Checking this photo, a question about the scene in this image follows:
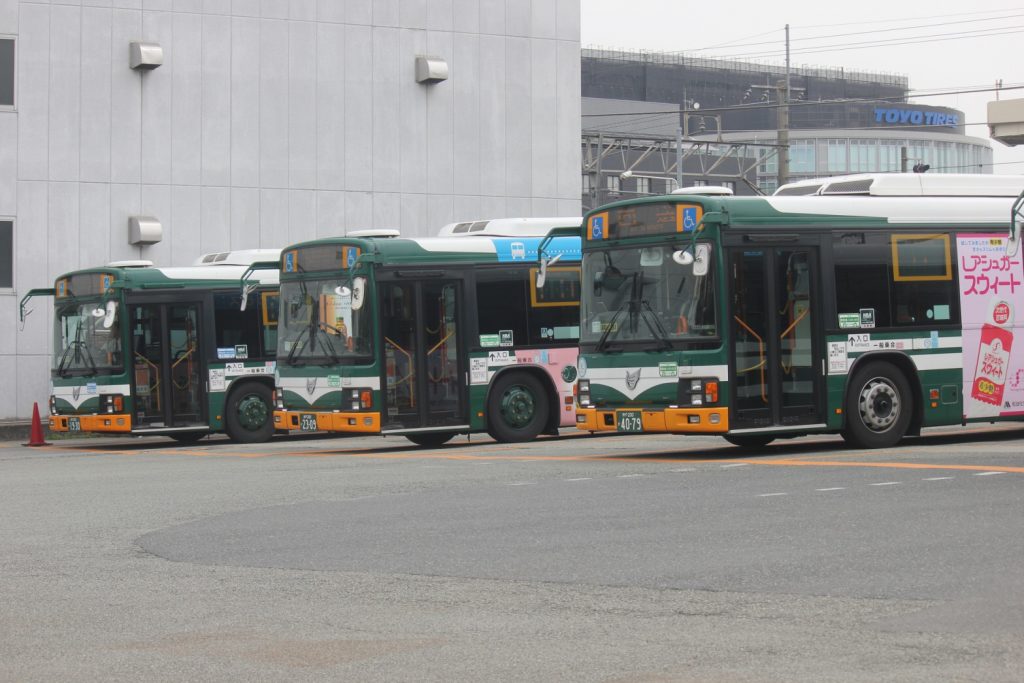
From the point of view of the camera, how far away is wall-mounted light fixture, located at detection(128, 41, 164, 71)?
34.7 metres

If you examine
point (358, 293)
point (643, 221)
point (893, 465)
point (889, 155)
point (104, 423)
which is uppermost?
point (889, 155)

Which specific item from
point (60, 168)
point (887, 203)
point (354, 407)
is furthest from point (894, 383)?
point (60, 168)

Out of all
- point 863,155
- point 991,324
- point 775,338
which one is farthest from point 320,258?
point 863,155

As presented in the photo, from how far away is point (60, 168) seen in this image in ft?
113

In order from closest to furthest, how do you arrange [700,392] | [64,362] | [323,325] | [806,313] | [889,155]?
1. [700,392]
2. [806,313]
3. [323,325]
4. [64,362]
5. [889,155]

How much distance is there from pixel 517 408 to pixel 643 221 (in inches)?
207

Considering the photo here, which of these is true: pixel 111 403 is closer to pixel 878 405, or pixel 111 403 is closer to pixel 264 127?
pixel 264 127

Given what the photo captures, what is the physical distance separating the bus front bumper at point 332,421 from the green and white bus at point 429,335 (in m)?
0.01

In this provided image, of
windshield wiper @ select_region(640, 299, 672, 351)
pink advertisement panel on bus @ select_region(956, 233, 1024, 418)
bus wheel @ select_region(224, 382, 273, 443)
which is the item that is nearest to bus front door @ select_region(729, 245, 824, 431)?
windshield wiper @ select_region(640, 299, 672, 351)

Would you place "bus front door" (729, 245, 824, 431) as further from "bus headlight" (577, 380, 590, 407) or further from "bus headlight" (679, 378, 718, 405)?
"bus headlight" (577, 380, 590, 407)

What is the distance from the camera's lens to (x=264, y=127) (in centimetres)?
3666

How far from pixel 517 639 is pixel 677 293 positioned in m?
10.8

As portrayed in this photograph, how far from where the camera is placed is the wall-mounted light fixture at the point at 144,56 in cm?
3466

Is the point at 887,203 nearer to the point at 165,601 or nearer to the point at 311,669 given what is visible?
the point at 165,601
